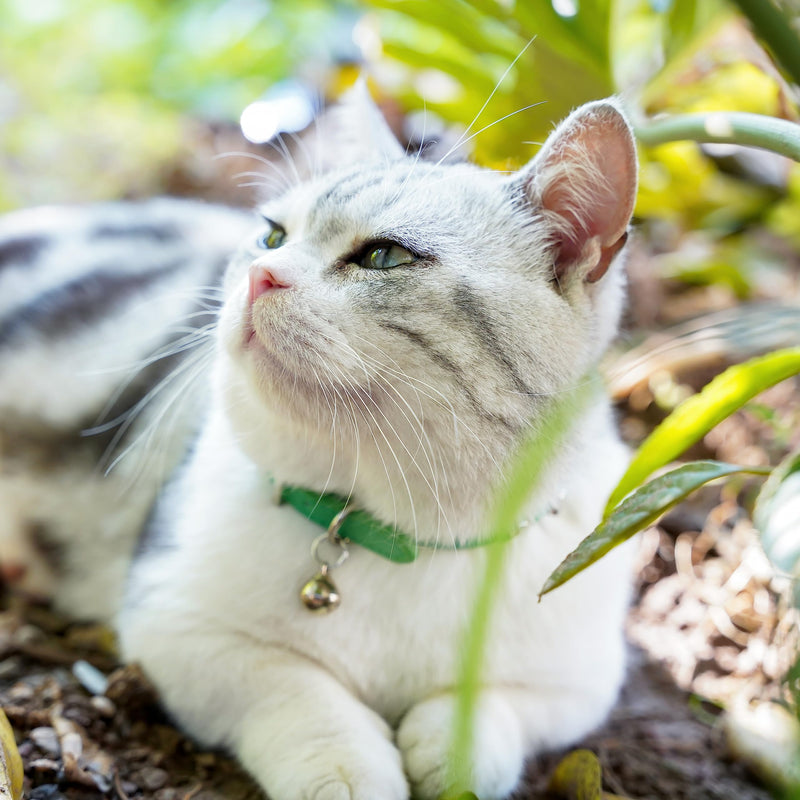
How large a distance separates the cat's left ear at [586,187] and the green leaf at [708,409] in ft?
0.85

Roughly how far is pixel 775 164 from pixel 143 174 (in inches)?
97.0

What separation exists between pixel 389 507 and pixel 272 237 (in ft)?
1.79

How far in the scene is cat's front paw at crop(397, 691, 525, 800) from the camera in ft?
3.98

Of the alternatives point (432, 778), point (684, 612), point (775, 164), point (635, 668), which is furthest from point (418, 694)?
point (775, 164)

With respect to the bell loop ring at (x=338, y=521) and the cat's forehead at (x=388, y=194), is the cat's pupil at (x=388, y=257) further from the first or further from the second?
the bell loop ring at (x=338, y=521)

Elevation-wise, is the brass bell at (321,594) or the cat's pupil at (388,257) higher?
the cat's pupil at (388,257)

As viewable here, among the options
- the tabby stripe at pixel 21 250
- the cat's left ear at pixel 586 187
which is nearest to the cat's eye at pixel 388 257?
the cat's left ear at pixel 586 187

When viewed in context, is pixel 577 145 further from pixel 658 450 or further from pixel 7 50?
pixel 7 50

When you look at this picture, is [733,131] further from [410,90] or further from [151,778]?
[410,90]

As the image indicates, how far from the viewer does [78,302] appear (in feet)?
6.64

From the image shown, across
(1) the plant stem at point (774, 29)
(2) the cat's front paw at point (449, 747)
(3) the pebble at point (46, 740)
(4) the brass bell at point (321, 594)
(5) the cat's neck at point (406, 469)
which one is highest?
(1) the plant stem at point (774, 29)

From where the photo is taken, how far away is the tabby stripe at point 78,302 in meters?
2.00

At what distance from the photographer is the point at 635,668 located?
1858 mm

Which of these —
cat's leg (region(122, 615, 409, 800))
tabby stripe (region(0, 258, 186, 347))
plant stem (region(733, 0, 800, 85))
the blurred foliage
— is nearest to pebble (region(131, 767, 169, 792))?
cat's leg (region(122, 615, 409, 800))
